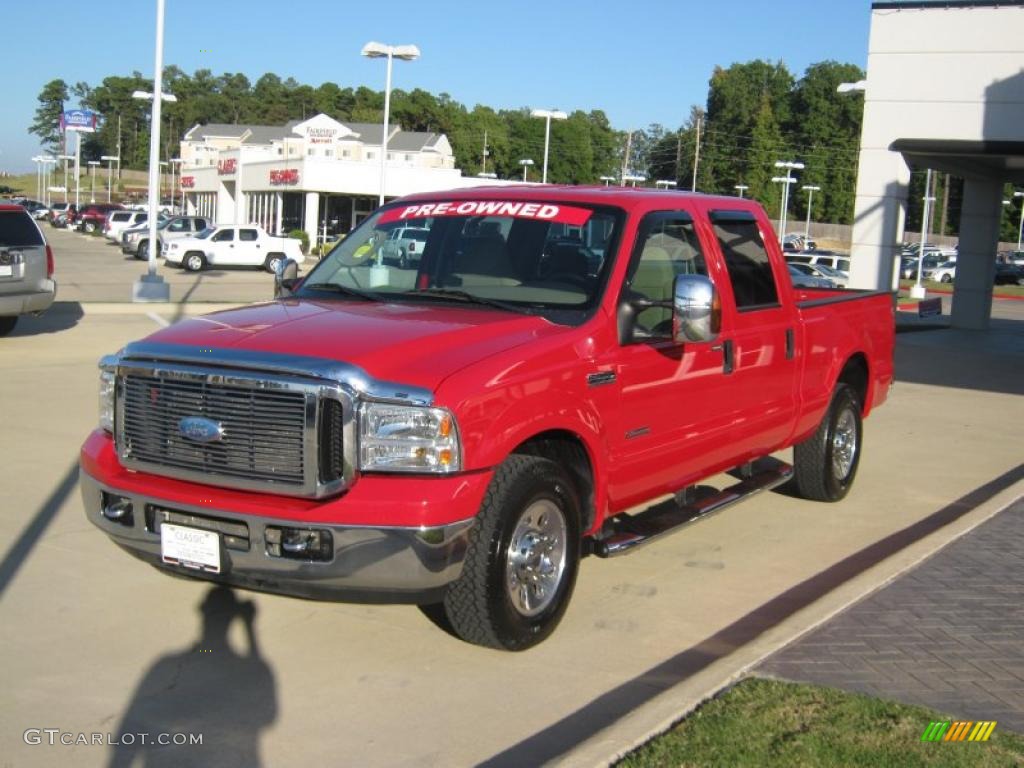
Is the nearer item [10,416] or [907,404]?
[10,416]

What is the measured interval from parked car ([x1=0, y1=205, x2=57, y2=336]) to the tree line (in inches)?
3388

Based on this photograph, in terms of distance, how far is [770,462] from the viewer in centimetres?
852

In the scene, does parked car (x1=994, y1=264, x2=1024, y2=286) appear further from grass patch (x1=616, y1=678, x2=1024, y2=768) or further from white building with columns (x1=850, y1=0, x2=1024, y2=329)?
grass patch (x1=616, y1=678, x2=1024, y2=768)

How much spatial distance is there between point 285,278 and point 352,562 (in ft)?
8.92

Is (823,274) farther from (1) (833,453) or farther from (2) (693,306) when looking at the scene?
(2) (693,306)

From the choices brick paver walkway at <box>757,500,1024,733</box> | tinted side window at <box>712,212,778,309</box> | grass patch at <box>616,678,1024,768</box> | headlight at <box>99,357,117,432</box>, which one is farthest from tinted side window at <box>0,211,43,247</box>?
grass patch at <box>616,678,1024,768</box>

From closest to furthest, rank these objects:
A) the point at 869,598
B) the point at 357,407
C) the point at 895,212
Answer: the point at 357,407, the point at 869,598, the point at 895,212

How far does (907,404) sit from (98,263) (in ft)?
112

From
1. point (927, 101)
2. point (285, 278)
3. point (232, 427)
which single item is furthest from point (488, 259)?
point (927, 101)

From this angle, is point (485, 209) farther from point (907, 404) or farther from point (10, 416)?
point (907, 404)

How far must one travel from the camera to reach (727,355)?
6496 millimetres

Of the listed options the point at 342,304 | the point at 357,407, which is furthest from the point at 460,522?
the point at 342,304

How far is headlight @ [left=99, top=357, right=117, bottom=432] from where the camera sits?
206 inches

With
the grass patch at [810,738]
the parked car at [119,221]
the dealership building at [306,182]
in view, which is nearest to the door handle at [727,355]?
the grass patch at [810,738]
